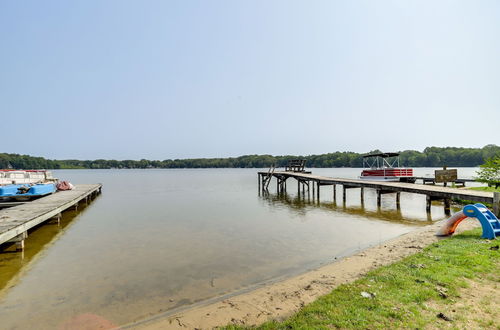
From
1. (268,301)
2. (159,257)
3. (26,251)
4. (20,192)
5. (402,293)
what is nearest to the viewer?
(402,293)

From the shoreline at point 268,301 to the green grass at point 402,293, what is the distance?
499 millimetres

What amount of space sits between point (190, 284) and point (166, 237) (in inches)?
237

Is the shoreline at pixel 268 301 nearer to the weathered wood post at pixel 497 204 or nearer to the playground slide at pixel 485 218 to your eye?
the playground slide at pixel 485 218

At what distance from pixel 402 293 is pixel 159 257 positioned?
8145mm

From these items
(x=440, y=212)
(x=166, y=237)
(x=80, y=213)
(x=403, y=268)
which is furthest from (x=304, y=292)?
(x=80, y=213)

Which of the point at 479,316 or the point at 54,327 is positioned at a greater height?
the point at 479,316

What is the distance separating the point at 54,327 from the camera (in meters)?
5.51

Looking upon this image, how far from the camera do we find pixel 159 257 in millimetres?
10094

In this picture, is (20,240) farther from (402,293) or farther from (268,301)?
(402,293)

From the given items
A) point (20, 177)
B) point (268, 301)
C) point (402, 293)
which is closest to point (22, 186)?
point (20, 177)

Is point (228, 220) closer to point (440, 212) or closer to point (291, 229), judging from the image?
point (291, 229)

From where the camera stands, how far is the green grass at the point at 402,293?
4207 mm

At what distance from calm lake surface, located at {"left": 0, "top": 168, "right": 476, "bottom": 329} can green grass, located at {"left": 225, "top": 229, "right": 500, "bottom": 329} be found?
2.87 meters

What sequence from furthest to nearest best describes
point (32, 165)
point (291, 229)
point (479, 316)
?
1. point (32, 165)
2. point (291, 229)
3. point (479, 316)
